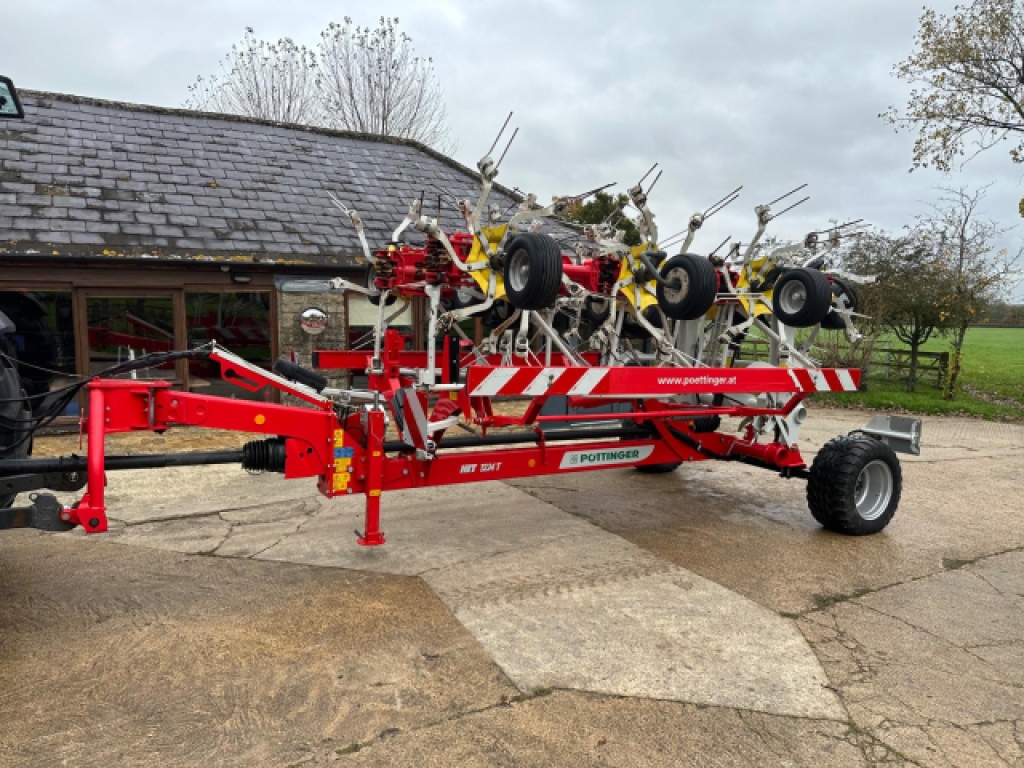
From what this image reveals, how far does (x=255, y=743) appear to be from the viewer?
3000 mm

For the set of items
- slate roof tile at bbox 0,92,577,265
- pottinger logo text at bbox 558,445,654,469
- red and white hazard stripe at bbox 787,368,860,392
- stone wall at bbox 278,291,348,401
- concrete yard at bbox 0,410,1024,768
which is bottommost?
concrete yard at bbox 0,410,1024,768

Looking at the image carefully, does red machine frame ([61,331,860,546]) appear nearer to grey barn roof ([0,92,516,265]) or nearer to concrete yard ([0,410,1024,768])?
concrete yard ([0,410,1024,768])

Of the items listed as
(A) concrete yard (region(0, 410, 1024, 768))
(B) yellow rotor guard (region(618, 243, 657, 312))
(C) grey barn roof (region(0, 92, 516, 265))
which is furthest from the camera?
(C) grey barn roof (region(0, 92, 516, 265))

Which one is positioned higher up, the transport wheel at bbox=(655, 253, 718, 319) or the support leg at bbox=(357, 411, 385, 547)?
the transport wheel at bbox=(655, 253, 718, 319)

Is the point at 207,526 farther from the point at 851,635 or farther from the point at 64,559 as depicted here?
the point at 851,635

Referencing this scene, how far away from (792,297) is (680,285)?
1.17 meters

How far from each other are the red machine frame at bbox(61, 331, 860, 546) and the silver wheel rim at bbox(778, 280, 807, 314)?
54 cm

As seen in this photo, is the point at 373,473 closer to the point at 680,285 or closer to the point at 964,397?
the point at 680,285

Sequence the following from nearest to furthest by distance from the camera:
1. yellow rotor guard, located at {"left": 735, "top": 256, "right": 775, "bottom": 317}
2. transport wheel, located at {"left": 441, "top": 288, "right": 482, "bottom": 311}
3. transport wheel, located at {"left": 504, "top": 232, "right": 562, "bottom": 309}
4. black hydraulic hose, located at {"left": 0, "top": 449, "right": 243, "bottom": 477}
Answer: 1. black hydraulic hose, located at {"left": 0, "top": 449, "right": 243, "bottom": 477}
2. transport wheel, located at {"left": 504, "top": 232, "right": 562, "bottom": 309}
3. yellow rotor guard, located at {"left": 735, "top": 256, "right": 775, "bottom": 317}
4. transport wheel, located at {"left": 441, "top": 288, "right": 482, "bottom": 311}

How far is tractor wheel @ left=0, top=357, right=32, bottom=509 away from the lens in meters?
3.87

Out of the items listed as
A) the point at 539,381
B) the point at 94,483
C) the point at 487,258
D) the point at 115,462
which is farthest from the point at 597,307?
the point at 94,483

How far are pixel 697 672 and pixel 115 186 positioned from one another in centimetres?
1069

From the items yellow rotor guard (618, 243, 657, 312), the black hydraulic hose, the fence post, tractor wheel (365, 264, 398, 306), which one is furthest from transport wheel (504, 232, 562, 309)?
the fence post

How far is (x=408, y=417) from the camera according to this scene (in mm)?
4785
